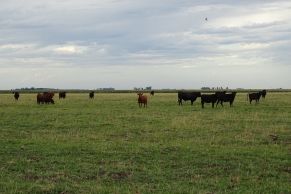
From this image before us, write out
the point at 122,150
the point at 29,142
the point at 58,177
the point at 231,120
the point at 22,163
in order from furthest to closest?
the point at 231,120 → the point at 29,142 → the point at 122,150 → the point at 22,163 → the point at 58,177

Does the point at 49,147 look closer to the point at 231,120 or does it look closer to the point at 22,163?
the point at 22,163

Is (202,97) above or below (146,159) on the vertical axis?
above

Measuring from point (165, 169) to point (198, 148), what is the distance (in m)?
3.49

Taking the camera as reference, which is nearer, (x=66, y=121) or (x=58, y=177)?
(x=58, y=177)

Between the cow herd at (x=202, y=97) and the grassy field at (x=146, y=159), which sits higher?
the cow herd at (x=202, y=97)

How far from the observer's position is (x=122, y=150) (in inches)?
588

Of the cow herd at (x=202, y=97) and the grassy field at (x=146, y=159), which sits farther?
the cow herd at (x=202, y=97)

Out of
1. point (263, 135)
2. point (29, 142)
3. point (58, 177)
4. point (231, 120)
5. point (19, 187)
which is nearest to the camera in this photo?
point (19, 187)

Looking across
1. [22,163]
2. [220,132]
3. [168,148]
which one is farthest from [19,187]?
[220,132]

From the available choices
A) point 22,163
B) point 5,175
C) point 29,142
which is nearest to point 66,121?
point 29,142

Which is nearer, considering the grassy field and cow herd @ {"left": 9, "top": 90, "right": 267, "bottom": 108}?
the grassy field

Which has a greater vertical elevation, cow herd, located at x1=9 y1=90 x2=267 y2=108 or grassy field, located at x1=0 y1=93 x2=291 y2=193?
cow herd, located at x1=9 y1=90 x2=267 y2=108

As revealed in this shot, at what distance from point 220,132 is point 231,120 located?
19.0 ft

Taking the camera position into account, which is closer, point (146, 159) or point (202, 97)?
point (146, 159)
